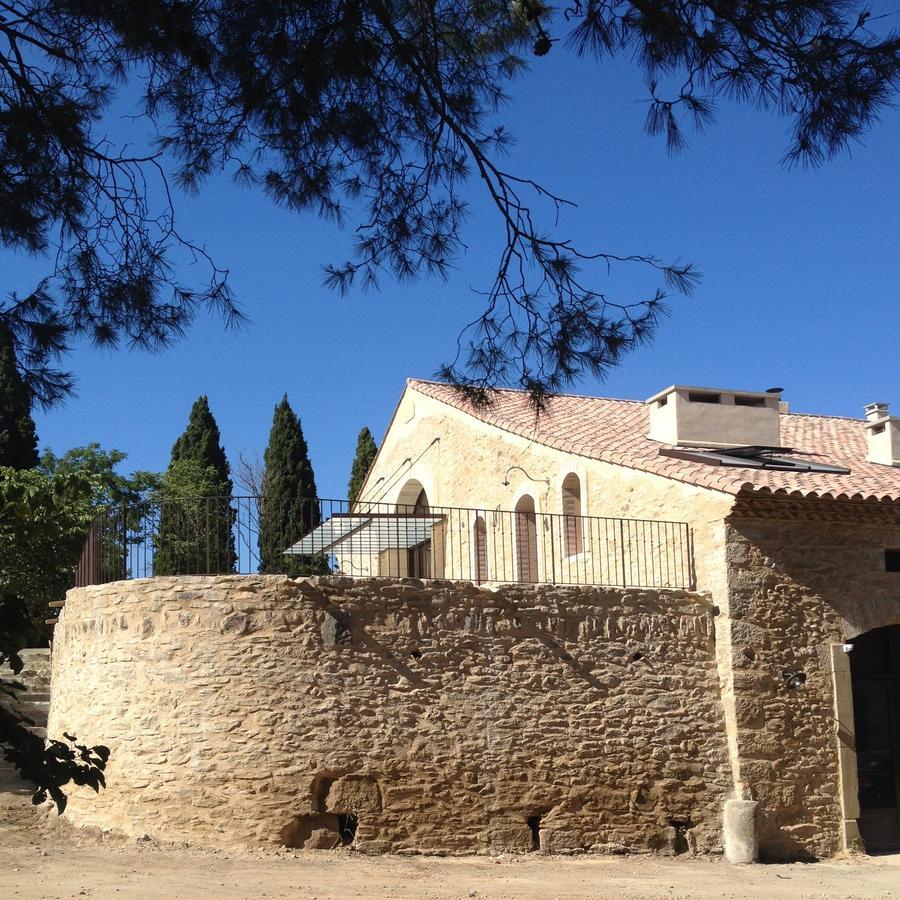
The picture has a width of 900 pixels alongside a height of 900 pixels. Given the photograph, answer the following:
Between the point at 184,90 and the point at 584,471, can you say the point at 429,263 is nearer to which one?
the point at 184,90

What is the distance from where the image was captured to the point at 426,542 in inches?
794

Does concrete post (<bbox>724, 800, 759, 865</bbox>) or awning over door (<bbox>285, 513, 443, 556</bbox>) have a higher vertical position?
awning over door (<bbox>285, 513, 443, 556</bbox>)

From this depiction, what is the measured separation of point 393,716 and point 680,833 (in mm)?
3565

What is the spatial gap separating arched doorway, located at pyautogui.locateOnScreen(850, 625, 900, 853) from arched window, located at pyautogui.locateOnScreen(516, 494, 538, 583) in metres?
4.53

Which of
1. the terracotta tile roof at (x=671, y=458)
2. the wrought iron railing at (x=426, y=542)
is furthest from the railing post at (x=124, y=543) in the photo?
the terracotta tile roof at (x=671, y=458)

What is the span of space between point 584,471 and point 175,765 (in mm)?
6673

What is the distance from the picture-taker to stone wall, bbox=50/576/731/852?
39.0ft

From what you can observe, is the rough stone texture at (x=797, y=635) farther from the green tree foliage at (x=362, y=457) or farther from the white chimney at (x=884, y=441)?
the green tree foliage at (x=362, y=457)

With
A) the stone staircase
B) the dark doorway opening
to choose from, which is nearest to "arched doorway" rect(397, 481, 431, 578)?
the dark doorway opening

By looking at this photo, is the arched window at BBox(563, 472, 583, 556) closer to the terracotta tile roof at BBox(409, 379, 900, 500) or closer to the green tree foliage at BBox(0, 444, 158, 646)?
the terracotta tile roof at BBox(409, 379, 900, 500)

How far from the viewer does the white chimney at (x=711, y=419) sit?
54.5ft

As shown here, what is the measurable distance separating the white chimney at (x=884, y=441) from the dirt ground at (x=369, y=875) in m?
6.27

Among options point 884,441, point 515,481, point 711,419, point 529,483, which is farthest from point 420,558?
point 884,441

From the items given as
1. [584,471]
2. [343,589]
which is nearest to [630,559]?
[584,471]
